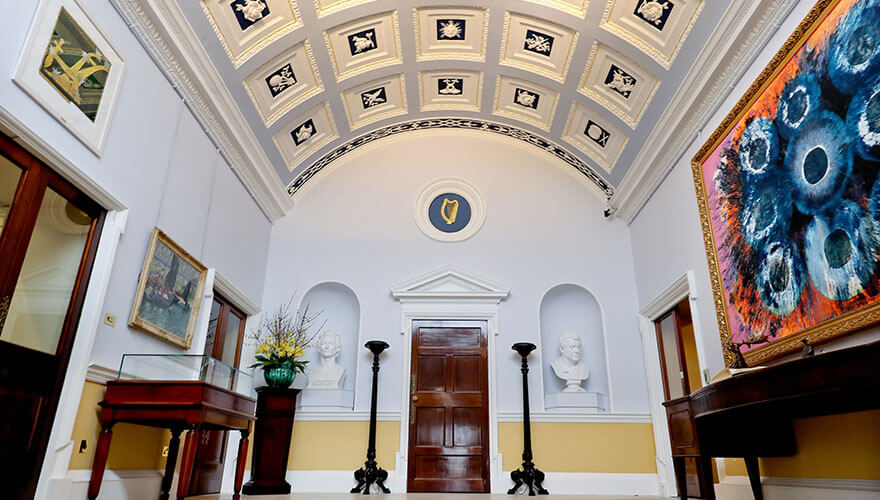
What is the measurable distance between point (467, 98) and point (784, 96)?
15.6 ft

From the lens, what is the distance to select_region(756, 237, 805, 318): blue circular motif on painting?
389 centimetres

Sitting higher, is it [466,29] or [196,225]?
[466,29]

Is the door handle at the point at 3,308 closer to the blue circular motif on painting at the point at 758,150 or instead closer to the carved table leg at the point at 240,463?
the carved table leg at the point at 240,463

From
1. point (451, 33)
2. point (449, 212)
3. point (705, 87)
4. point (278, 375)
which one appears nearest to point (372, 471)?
point (278, 375)

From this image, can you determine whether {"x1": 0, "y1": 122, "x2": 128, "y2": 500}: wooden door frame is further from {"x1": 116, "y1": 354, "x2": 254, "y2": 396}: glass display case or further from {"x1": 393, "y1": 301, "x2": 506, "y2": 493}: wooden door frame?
{"x1": 393, "y1": 301, "x2": 506, "y2": 493}: wooden door frame

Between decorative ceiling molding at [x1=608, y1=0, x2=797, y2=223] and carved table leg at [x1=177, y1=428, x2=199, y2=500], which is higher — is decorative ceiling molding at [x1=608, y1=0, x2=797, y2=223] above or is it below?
above

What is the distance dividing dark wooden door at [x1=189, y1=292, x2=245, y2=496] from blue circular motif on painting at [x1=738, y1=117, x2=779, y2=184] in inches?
222

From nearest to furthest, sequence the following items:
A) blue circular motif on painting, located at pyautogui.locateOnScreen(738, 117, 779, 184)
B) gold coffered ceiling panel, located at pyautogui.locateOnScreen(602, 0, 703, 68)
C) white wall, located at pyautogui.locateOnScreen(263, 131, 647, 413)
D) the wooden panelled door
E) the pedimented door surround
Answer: blue circular motif on painting, located at pyautogui.locateOnScreen(738, 117, 779, 184) < gold coffered ceiling panel, located at pyautogui.locateOnScreen(602, 0, 703, 68) < the wooden panelled door < white wall, located at pyautogui.locateOnScreen(263, 131, 647, 413) < the pedimented door surround

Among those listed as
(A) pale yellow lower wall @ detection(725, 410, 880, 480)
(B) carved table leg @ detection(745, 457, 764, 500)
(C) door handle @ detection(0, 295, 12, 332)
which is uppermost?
(C) door handle @ detection(0, 295, 12, 332)

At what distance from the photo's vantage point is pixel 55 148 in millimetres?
3625

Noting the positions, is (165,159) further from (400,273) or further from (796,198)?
(796,198)

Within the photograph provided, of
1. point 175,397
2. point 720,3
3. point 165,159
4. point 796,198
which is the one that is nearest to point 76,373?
point 175,397

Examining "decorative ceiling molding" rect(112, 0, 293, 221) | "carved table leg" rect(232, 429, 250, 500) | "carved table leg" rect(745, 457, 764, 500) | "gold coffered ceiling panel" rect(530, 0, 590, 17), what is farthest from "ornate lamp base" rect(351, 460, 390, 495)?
"gold coffered ceiling panel" rect(530, 0, 590, 17)

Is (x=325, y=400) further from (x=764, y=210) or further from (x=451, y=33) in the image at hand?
(x=764, y=210)
